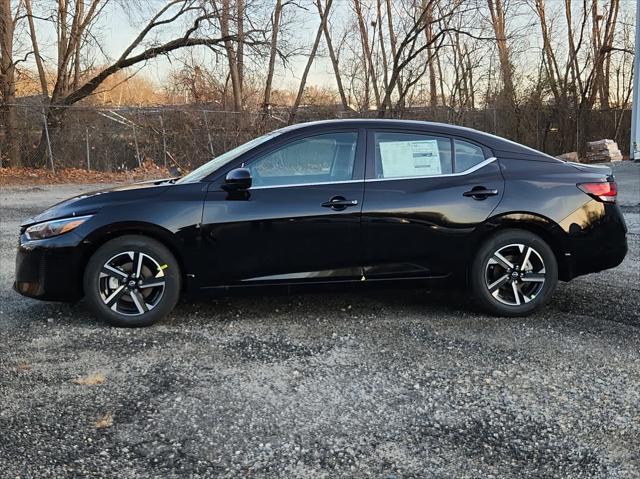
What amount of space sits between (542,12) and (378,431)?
95.0 feet

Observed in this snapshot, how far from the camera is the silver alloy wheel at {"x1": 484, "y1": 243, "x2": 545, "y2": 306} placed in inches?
196

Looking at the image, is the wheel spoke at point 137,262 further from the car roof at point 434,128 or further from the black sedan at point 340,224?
the car roof at point 434,128

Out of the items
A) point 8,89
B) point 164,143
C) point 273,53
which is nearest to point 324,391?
point 164,143

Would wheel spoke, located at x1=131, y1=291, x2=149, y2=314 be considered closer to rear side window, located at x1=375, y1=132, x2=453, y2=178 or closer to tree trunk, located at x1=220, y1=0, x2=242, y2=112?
rear side window, located at x1=375, y1=132, x2=453, y2=178

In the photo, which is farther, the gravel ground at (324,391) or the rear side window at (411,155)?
the rear side window at (411,155)

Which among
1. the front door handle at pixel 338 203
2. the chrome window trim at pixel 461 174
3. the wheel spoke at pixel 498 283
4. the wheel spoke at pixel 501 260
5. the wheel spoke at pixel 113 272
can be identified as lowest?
the wheel spoke at pixel 498 283

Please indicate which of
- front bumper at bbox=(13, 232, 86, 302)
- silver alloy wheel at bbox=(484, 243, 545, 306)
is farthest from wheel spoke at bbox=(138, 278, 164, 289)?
silver alloy wheel at bbox=(484, 243, 545, 306)

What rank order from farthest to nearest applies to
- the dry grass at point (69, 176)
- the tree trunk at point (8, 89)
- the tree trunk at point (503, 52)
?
1. the tree trunk at point (503, 52)
2. the tree trunk at point (8, 89)
3. the dry grass at point (69, 176)

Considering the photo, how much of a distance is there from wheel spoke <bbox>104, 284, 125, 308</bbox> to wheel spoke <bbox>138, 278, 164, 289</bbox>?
13cm

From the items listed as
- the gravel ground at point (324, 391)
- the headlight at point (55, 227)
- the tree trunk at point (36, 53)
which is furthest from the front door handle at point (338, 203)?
the tree trunk at point (36, 53)

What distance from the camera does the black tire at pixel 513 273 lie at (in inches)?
195

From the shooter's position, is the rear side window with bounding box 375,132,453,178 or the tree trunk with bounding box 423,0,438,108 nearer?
the rear side window with bounding box 375,132,453,178

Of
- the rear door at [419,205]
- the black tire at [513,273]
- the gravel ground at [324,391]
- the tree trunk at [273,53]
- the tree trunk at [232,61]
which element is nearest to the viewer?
the gravel ground at [324,391]

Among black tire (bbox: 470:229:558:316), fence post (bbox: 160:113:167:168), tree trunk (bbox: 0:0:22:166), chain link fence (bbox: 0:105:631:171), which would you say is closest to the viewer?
black tire (bbox: 470:229:558:316)
